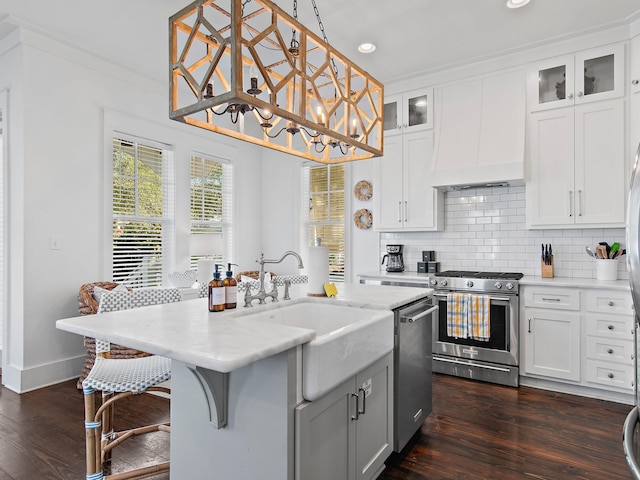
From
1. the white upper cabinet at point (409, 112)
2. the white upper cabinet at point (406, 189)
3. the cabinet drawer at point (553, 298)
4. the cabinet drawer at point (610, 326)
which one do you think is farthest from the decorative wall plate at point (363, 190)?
the cabinet drawer at point (610, 326)

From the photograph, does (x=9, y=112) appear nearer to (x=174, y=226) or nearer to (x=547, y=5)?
(x=174, y=226)

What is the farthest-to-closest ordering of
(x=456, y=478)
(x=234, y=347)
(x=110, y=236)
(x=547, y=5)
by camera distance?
(x=110, y=236)
(x=547, y=5)
(x=456, y=478)
(x=234, y=347)

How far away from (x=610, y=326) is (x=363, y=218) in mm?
2690

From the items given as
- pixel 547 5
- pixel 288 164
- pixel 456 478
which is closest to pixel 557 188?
pixel 547 5

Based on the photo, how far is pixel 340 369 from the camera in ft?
5.30

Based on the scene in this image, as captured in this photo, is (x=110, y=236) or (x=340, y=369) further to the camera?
(x=110, y=236)

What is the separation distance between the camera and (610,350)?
120 inches

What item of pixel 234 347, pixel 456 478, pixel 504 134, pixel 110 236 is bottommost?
pixel 456 478

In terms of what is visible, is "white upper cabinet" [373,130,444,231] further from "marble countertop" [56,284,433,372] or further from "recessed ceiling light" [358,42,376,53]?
"marble countertop" [56,284,433,372]

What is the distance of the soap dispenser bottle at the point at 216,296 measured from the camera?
187cm

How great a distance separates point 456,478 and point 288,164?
4.32 meters

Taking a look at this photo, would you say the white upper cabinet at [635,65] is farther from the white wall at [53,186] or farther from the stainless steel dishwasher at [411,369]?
the white wall at [53,186]

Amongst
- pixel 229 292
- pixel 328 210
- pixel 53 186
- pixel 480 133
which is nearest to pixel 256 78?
pixel 229 292

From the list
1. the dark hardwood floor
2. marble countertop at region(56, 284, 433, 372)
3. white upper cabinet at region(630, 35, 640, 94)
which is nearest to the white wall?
the dark hardwood floor
